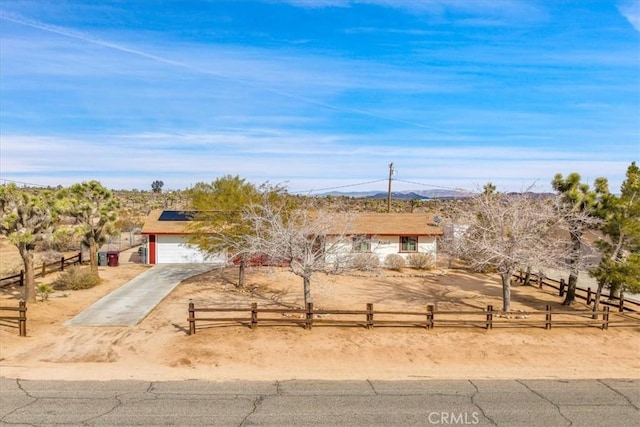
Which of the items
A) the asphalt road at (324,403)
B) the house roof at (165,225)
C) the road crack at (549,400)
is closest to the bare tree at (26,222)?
the asphalt road at (324,403)

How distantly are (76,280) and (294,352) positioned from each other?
15094mm

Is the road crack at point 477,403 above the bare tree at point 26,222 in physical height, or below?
below

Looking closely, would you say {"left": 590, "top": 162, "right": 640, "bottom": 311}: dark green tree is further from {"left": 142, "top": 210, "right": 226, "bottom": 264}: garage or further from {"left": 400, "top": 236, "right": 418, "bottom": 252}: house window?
{"left": 142, "top": 210, "right": 226, "bottom": 264}: garage

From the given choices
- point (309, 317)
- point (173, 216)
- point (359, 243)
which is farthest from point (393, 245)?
point (309, 317)

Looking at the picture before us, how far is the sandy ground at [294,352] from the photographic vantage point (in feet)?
48.3

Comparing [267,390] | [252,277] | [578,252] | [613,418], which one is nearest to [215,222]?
[252,277]

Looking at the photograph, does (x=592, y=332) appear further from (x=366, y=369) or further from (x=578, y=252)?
(x=366, y=369)

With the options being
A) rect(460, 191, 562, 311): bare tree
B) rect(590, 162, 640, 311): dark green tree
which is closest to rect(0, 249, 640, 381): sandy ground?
rect(590, 162, 640, 311): dark green tree

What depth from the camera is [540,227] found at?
21.7m

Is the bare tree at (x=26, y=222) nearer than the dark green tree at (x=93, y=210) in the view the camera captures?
Yes

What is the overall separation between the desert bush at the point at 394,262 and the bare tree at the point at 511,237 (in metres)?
11.9

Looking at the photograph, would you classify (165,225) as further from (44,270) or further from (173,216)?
(44,270)

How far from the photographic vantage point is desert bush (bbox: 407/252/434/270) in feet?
115

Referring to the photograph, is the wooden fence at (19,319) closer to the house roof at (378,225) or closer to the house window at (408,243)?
the house roof at (378,225)
